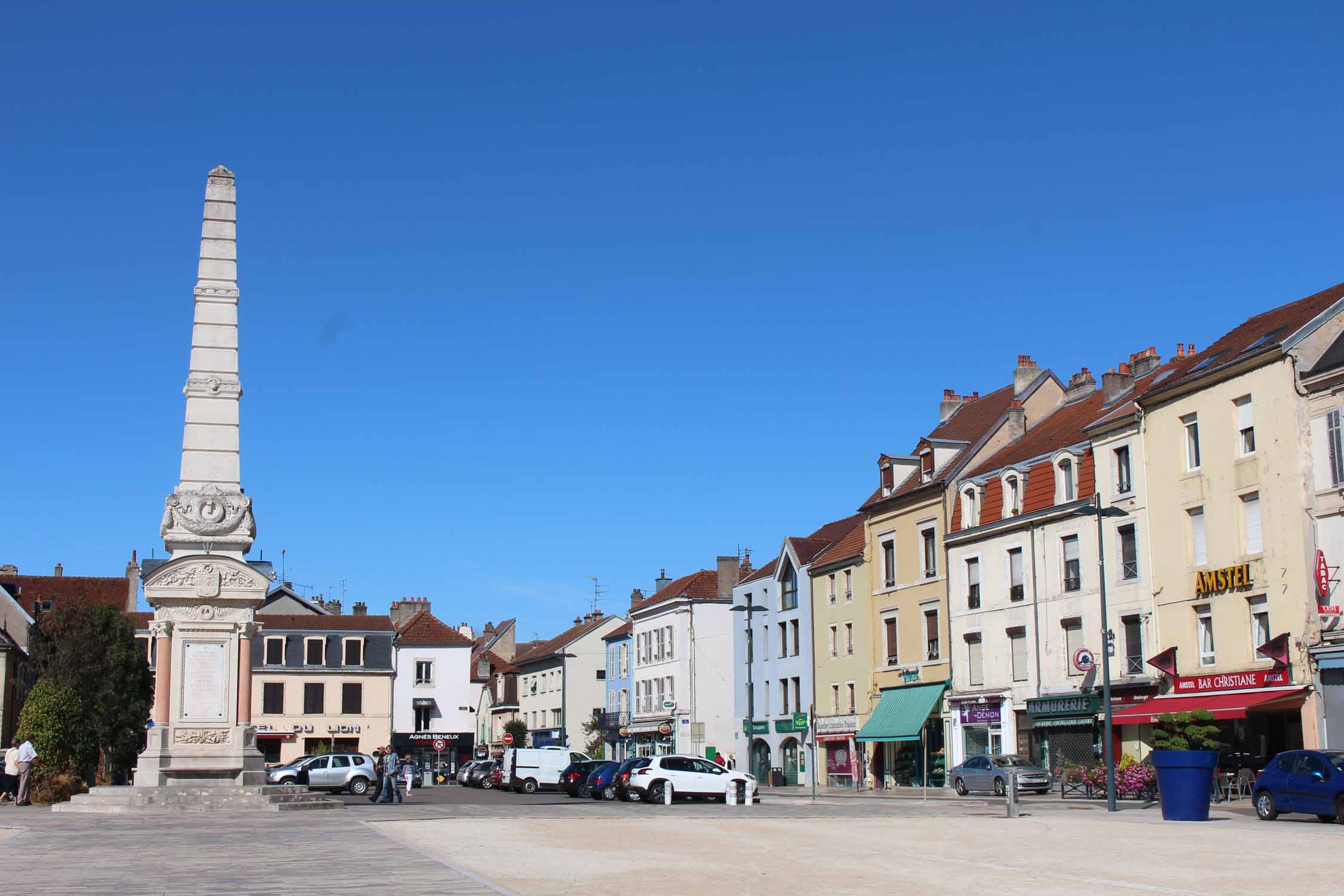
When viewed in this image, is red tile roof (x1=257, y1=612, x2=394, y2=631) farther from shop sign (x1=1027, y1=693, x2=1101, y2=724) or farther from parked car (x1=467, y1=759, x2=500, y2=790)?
shop sign (x1=1027, y1=693, x2=1101, y2=724)

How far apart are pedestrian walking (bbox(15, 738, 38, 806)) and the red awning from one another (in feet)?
96.8

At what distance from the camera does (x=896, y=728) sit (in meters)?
53.0

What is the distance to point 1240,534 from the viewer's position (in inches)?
1531

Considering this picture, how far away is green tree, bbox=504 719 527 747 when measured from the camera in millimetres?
95062

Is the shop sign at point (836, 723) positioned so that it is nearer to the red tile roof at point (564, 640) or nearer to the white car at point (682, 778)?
the white car at point (682, 778)

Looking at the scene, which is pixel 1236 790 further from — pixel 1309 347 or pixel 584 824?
pixel 584 824

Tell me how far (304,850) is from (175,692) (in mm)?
14427

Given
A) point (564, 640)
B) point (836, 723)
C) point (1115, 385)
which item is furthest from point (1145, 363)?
point (564, 640)

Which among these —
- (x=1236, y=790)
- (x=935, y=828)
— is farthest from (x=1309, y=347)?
(x=935, y=828)

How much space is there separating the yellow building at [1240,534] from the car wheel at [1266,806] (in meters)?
8.30

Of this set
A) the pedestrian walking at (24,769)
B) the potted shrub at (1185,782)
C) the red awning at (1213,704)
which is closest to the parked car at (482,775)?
the pedestrian walking at (24,769)

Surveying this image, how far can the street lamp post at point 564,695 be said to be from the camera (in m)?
90.8

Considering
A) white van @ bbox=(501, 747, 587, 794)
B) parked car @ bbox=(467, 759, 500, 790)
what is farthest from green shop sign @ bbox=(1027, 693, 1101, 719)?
parked car @ bbox=(467, 759, 500, 790)

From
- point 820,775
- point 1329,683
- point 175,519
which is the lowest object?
point 820,775
